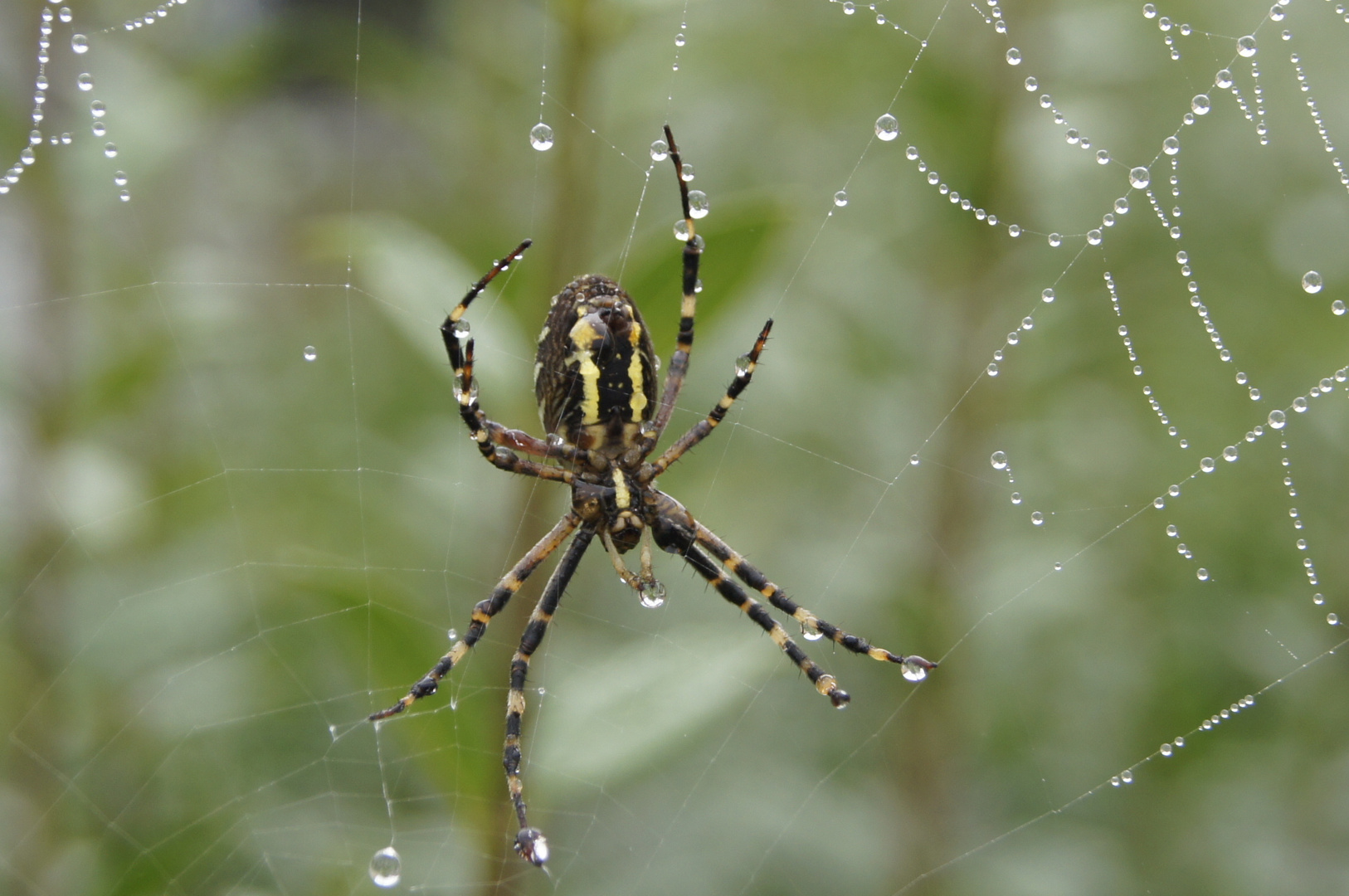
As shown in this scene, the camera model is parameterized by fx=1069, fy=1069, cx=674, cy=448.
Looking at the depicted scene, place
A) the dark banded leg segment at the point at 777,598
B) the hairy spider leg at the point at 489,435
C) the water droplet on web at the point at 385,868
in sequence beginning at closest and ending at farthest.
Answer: the hairy spider leg at the point at 489,435, the water droplet on web at the point at 385,868, the dark banded leg segment at the point at 777,598

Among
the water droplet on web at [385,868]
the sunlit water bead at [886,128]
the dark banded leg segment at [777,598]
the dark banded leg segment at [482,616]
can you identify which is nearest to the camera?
the sunlit water bead at [886,128]

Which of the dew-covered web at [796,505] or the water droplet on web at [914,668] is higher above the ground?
the dew-covered web at [796,505]

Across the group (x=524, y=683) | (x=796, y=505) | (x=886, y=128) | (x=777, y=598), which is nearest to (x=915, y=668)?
(x=777, y=598)

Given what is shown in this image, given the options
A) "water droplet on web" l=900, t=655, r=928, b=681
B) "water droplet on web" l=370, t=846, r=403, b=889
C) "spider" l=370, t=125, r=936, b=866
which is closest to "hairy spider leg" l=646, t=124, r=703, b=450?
"spider" l=370, t=125, r=936, b=866

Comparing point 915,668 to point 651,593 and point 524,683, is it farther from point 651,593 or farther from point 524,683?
point 524,683

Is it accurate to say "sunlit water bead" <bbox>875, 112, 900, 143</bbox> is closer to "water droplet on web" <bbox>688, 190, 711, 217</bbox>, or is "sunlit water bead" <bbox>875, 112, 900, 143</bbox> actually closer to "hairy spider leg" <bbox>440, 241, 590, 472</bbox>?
"water droplet on web" <bbox>688, 190, 711, 217</bbox>

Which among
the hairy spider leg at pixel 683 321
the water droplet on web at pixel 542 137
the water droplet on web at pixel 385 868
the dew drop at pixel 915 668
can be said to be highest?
the water droplet on web at pixel 542 137

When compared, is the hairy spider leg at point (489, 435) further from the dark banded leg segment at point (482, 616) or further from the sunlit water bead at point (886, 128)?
the sunlit water bead at point (886, 128)

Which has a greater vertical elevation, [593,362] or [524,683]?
[593,362]

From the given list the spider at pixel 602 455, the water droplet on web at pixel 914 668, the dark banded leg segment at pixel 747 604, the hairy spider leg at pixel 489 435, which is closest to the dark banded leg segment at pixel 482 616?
the spider at pixel 602 455
